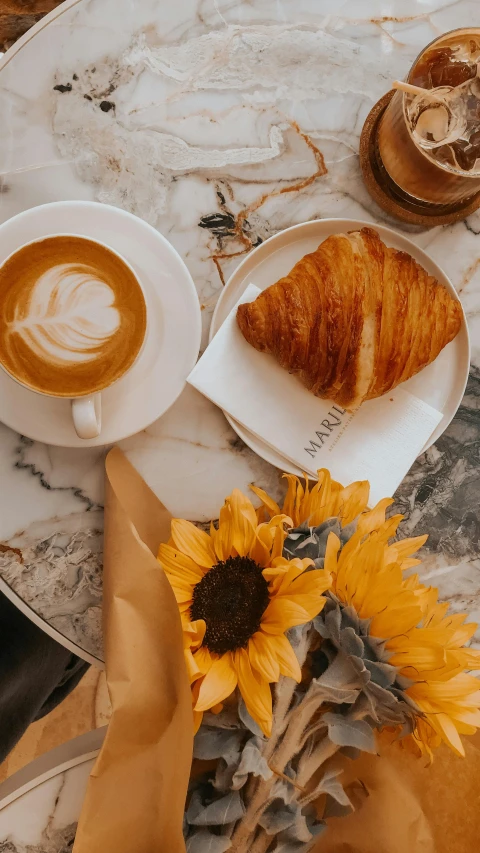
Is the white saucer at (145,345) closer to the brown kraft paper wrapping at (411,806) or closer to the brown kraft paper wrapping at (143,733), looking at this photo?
the brown kraft paper wrapping at (143,733)

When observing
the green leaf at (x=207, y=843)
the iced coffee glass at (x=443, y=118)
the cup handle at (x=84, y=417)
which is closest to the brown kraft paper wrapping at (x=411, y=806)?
the green leaf at (x=207, y=843)

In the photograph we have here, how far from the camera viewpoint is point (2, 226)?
80 cm

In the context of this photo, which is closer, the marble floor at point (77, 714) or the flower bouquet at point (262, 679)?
the flower bouquet at point (262, 679)

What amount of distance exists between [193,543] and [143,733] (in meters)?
0.20

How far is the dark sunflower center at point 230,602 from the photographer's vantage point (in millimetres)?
708

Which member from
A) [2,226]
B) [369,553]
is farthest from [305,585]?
[2,226]

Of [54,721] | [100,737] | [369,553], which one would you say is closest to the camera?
[369,553]

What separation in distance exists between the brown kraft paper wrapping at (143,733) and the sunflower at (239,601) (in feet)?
0.10

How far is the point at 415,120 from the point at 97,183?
0.43m

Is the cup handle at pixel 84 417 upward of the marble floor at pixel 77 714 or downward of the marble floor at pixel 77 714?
upward

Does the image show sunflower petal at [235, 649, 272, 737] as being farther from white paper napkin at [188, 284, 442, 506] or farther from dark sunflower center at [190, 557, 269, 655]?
white paper napkin at [188, 284, 442, 506]

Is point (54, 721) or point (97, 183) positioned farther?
point (54, 721)

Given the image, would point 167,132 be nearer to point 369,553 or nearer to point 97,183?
point 97,183

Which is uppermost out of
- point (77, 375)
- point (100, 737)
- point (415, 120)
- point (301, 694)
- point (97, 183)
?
point (415, 120)
